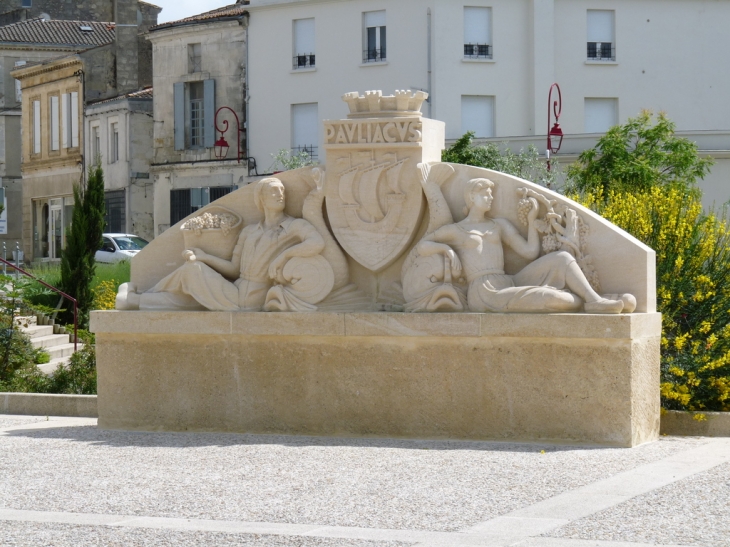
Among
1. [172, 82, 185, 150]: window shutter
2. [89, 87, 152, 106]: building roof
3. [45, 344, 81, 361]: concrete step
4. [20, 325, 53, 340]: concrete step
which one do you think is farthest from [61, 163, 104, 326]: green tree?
[89, 87, 152, 106]: building roof

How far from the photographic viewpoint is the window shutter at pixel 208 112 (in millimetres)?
37312

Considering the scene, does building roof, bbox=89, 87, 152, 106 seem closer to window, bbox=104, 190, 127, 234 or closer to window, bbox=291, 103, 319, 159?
window, bbox=104, 190, 127, 234

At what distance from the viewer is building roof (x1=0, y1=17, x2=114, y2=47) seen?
47625 mm

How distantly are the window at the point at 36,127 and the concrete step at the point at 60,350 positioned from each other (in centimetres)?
2835

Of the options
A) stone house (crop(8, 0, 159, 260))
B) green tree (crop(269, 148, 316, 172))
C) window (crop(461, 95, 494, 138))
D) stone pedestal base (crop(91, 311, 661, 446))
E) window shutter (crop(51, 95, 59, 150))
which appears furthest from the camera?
window shutter (crop(51, 95, 59, 150))

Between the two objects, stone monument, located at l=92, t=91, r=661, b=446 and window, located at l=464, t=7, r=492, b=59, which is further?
window, located at l=464, t=7, r=492, b=59

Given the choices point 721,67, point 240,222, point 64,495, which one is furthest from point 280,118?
point 64,495

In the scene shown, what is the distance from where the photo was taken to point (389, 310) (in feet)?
33.8

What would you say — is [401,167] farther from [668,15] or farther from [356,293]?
[668,15]

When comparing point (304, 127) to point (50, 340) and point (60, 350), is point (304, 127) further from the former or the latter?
point (60, 350)

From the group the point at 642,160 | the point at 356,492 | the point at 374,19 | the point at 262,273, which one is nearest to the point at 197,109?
the point at 374,19

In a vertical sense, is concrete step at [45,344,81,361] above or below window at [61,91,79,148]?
below

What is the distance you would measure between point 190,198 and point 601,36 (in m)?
12.7

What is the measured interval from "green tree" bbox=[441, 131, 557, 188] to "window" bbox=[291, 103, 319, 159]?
6.49m
